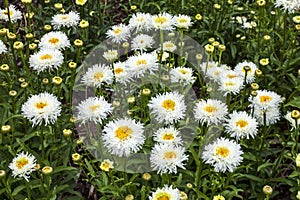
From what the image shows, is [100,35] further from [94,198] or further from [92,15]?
[94,198]

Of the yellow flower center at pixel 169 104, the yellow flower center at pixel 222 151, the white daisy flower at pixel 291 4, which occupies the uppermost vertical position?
the white daisy flower at pixel 291 4

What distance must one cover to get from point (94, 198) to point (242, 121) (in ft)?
→ 4.04

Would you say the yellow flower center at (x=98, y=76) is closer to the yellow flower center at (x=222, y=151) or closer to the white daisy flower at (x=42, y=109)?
the white daisy flower at (x=42, y=109)

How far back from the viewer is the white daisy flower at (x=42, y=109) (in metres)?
3.06

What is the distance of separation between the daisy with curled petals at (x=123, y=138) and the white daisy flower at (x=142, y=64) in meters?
0.46

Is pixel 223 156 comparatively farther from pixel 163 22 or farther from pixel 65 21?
pixel 65 21

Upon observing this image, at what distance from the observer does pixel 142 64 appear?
3.31 meters

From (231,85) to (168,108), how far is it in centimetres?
56

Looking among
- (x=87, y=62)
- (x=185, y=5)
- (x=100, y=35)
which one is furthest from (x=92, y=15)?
(x=185, y=5)

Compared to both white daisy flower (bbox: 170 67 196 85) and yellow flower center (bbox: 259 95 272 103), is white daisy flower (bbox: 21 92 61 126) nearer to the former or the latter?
white daisy flower (bbox: 170 67 196 85)

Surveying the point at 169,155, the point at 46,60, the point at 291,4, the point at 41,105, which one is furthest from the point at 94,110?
the point at 291,4

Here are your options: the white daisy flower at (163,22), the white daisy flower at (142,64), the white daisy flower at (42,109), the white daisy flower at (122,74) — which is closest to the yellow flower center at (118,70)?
the white daisy flower at (122,74)

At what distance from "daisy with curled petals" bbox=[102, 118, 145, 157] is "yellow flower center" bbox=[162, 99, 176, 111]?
0.23 metres

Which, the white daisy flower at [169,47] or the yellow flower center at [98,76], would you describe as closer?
the yellow flower center at [98,76]
